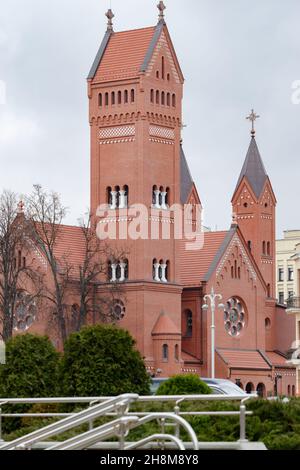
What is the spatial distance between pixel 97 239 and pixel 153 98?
9.30m

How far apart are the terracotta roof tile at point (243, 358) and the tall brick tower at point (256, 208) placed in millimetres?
15045

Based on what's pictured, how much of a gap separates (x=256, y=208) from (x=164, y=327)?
2743 cm

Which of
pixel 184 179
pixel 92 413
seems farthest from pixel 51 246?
pixel 92 413

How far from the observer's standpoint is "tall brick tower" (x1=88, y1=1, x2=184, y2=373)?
9319 cm

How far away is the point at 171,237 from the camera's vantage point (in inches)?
3777

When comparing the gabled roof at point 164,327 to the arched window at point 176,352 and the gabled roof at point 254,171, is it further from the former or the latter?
the gabled roof at point 254,171

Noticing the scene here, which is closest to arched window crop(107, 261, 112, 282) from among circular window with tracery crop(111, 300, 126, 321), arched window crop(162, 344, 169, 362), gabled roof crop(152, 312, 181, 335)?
circular window with tracery crop(111, 300, 126, 321)

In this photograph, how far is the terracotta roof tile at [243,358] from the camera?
9881 centimetres

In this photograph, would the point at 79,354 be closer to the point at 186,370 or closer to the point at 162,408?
the point at 162,408

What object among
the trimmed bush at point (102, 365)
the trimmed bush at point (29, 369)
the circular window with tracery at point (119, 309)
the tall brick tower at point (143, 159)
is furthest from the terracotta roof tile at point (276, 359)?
the trimmed bush at point (102, 365)

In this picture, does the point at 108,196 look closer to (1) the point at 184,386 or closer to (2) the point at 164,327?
(2) the point at 164,327

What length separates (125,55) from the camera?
96000mm
